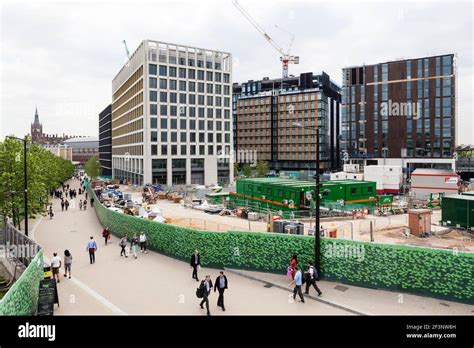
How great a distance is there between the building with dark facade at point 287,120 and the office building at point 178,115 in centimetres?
3632

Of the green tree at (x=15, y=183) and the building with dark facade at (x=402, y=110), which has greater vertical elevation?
the building with dark facade at (x=402, y=110)

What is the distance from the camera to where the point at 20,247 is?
19.7 m

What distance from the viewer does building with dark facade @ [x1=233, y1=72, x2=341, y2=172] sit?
11425cm

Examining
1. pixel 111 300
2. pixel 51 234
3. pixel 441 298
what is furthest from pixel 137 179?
pixel 441 298

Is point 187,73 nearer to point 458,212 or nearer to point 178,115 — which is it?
point 178,115

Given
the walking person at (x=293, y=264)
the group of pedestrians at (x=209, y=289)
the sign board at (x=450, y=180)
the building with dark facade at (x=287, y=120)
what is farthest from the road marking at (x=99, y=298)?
the building with dark facade at (x=287, y=120)

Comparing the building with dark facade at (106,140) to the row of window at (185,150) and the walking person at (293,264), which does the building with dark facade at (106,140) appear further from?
the walking person at (293,264)

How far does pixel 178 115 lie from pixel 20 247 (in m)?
61.9

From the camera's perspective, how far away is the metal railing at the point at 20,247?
1773cm

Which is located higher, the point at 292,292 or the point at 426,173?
the point at 426,173

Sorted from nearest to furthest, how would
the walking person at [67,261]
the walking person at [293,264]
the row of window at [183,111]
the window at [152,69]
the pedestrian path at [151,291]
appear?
the pedestrian path at [151,291]
the walking person at [293,264]
the walking person at [67,261]
the window at [152,69]
the row of window at [183,111]

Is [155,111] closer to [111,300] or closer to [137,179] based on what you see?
[137,179]

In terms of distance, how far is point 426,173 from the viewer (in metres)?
45.7
